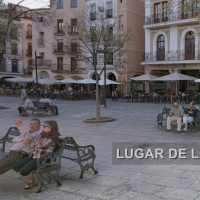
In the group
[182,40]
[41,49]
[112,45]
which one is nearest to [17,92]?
[41,49]

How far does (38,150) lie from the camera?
5297 millimetres

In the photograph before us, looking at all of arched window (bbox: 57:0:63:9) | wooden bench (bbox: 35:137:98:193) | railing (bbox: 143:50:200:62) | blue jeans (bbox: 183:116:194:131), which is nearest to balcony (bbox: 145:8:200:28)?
railing (bbox: 143:50:200:62)

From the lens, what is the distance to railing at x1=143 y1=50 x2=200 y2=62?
2992 cm

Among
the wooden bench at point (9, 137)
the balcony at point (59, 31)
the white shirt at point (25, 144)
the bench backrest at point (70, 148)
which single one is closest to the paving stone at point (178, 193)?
the bench backrest at point (70, 148)

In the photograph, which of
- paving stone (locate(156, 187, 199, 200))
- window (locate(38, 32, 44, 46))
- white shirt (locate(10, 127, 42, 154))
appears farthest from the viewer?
window (locate(38, 32, 44, 46))

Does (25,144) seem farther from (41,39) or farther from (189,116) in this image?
(41,39)

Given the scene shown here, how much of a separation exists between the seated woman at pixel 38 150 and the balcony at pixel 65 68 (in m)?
35.0

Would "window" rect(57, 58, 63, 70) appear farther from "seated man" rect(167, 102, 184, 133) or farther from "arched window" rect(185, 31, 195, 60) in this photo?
"seated man" rect(167, 102, 184, 133)

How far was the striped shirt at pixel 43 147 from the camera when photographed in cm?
529

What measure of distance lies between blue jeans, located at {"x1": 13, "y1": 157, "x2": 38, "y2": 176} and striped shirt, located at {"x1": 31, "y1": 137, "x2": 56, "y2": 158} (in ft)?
0.51

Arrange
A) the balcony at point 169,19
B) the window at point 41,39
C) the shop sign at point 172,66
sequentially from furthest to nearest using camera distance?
the window at point 41,39
the shop sign at point 172,66
the balcony at point 169,19

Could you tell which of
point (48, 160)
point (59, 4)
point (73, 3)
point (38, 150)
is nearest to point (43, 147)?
point (38, 150)

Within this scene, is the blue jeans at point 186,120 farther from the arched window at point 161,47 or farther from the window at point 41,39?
the window at point 41,39

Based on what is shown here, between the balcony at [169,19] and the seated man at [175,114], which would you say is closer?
the seated man at [175,114]
